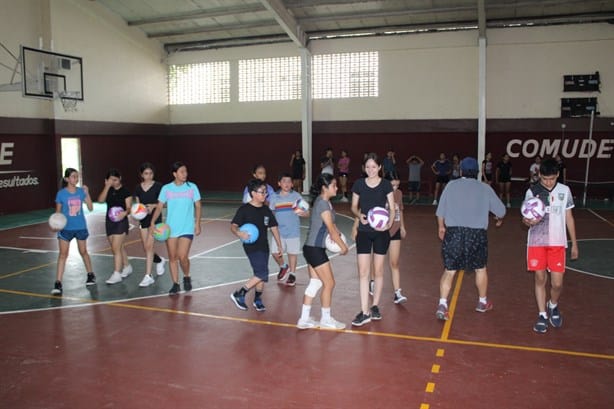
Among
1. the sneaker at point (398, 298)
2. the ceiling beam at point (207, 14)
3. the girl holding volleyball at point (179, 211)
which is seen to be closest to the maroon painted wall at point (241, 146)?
the ceiling beam at point (207, 14)

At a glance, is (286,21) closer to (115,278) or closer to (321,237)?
(115,278)

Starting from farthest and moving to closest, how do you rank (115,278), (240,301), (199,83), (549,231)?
(199,83) < (115,278) < (240,301) < (549,231)

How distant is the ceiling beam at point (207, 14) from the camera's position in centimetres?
2223

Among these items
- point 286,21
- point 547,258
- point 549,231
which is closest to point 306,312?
point 547,258

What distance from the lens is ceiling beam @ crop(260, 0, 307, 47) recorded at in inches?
803

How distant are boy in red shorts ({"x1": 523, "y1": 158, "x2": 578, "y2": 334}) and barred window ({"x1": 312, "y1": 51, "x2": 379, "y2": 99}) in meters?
18.3

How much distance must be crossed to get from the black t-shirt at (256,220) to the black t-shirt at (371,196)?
1.39m

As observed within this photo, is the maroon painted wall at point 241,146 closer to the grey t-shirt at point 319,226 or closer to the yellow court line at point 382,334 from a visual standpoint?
the yellow court line at point 382,334

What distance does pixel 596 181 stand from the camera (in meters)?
22.2

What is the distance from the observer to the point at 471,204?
7055 mm

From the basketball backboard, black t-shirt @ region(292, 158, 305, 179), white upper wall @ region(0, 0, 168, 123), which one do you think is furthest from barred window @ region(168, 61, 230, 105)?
the basketball backboard

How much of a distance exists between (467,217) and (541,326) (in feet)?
5.37

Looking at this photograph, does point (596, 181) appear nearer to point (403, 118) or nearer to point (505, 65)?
point (505, 65)

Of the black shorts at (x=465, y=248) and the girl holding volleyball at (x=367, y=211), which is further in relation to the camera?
the black shorts at (x=465, y=248)
